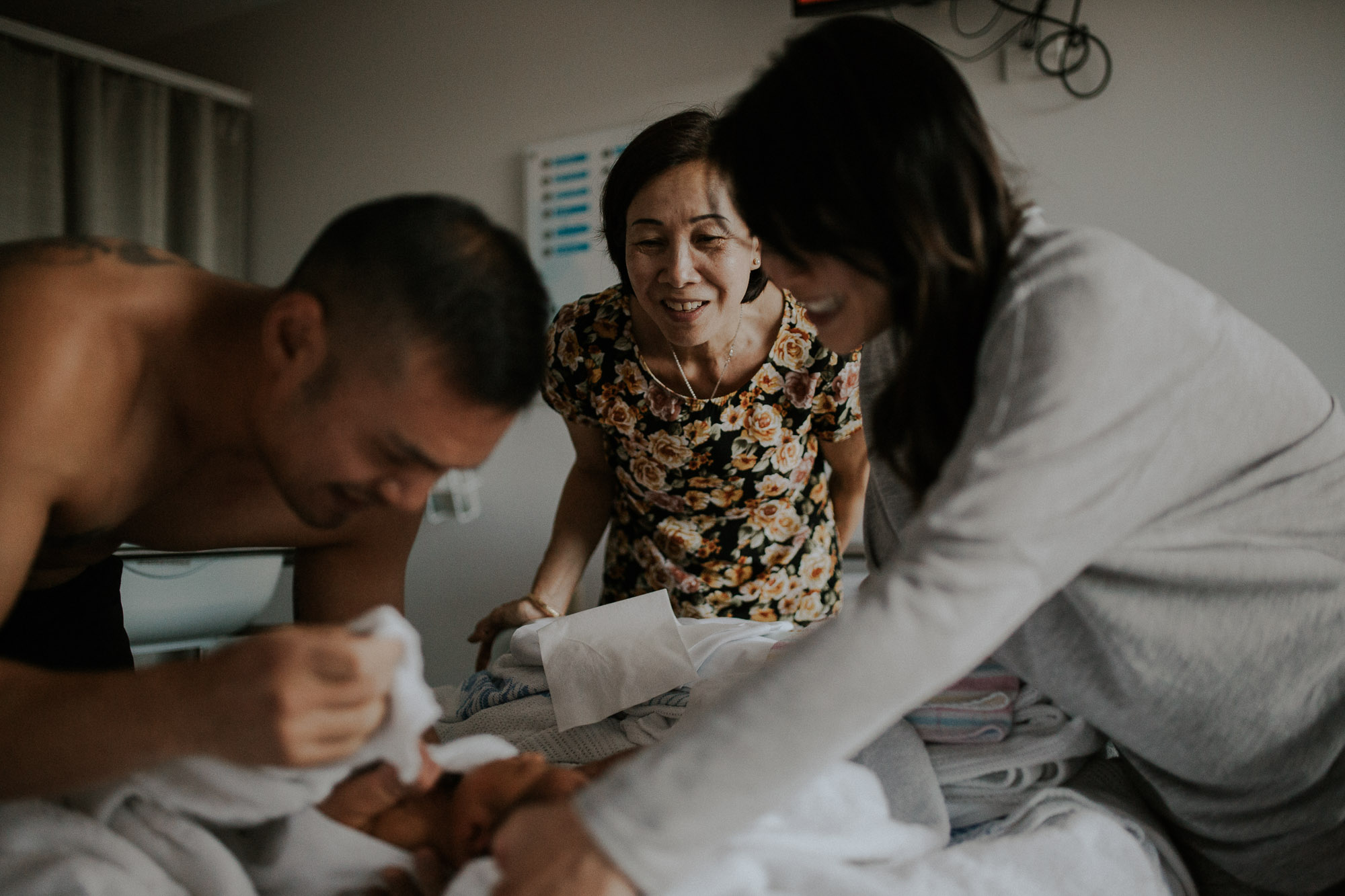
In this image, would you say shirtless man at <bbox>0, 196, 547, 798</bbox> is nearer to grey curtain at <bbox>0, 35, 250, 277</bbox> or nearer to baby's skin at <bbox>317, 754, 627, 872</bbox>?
baby's skin at <bbox>317, 754, 627, 872</bbox>

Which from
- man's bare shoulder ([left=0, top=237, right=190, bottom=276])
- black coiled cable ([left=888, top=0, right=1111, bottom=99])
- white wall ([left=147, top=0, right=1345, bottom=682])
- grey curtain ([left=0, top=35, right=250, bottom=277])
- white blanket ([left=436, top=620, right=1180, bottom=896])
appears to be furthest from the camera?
grey curtain ([left=0, top=35, right=250, bottom=277])

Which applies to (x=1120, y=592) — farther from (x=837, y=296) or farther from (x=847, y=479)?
(x=847, y=479)

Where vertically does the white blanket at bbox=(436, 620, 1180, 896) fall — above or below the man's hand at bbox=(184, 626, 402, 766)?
below

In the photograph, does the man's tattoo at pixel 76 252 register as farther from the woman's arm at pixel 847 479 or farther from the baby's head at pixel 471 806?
the woman's arm at pixel 847 479

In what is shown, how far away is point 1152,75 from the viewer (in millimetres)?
2104

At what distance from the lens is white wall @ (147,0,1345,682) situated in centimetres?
200

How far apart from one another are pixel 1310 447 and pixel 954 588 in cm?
44

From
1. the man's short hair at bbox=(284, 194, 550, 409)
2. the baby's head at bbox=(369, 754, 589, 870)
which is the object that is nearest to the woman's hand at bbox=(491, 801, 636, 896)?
the baby's head at bbox=(369, 754, 589, 870)

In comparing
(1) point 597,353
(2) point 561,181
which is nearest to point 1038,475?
(1) point 597,353

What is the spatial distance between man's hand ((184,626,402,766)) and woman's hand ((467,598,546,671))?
75 centimetres

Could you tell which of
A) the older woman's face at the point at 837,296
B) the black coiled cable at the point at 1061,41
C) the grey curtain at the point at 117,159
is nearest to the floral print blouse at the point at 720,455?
the older woman's face at the point at 837,296

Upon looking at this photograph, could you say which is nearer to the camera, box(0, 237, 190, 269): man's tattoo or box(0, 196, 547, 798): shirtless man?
box(0, 196, 547, 798): shirtless man

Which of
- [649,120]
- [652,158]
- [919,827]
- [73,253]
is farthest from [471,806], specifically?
[649,120]

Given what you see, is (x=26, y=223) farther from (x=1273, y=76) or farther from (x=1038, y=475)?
(x=1273, y=76)
